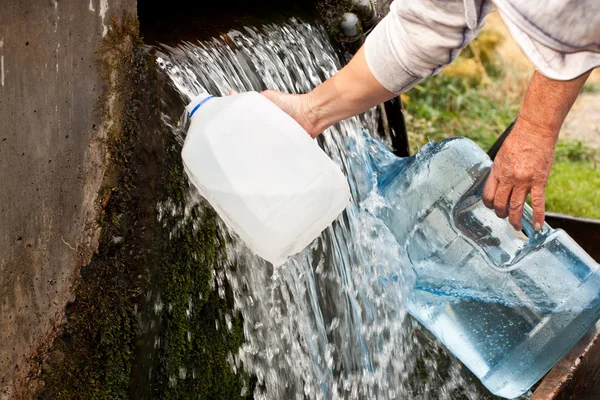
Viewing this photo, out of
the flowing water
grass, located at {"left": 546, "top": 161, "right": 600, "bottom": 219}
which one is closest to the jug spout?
the flowing water

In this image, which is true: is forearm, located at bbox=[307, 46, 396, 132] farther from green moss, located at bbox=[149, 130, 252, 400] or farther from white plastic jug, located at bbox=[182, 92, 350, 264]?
green moss, located at bbox=[149, 130, 252, 400]

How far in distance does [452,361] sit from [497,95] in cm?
487

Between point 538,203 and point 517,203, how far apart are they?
0.06 metres

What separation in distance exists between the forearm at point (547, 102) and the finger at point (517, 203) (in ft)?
0.57

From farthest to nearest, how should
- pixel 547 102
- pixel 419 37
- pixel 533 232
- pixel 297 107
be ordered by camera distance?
pixel 533 232, pixel 297 107, pixel 419 37, pixel 547 102

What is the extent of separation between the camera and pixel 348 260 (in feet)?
9.96

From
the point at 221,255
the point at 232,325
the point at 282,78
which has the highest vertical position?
the point at 282,78

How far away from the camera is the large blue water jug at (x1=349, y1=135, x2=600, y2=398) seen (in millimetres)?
2691

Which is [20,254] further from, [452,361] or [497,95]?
[497,95]

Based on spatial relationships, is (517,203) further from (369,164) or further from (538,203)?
(369,164)

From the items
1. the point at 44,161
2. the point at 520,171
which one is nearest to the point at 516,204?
the point at 520,171

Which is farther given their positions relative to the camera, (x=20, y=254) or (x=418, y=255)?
(x=418, y=255)

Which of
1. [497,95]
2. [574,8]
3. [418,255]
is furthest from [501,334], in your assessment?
[497,95]

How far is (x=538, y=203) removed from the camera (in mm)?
2143
